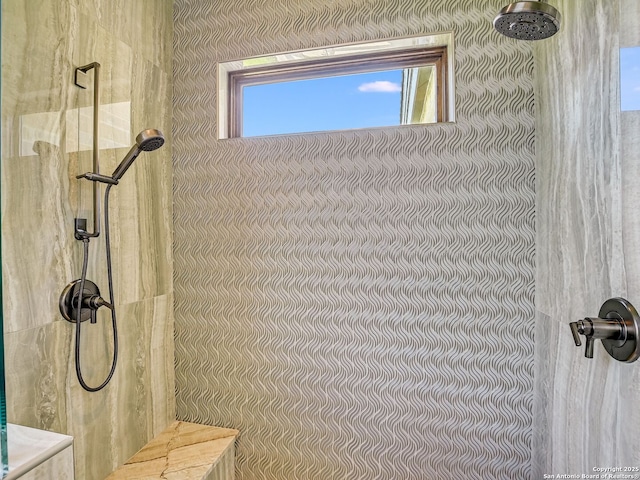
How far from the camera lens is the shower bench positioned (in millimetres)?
1339

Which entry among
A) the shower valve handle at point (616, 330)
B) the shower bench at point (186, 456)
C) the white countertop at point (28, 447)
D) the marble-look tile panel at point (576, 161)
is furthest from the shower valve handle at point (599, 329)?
the shower bench at point (186, 456)

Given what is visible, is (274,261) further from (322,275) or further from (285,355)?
(285,355)

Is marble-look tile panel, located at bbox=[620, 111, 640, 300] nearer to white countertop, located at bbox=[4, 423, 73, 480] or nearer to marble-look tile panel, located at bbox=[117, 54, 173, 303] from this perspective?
white countertop, located at bbox=[4, 423, 73, 480]

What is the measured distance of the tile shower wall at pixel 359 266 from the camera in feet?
4.58

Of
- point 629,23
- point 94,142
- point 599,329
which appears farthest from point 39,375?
point 629,23

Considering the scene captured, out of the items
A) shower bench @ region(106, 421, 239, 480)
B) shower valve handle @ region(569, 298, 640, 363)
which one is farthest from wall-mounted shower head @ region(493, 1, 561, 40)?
shower bench @ region(106, 421, 239, 480)

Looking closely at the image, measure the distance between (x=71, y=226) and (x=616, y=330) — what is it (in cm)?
161

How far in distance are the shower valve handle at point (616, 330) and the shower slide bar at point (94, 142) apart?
1.49 m

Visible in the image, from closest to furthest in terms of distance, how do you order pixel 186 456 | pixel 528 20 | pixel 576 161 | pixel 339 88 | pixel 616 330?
pixel 616 330
pixel 528 20
pixel 576 161
pixel 186 456
pixel 339 88

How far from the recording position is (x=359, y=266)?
1.52 meters

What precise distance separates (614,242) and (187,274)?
1627mm

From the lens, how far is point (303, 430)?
1.57m

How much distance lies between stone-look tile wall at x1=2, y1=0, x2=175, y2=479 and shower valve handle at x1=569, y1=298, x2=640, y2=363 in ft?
5.04

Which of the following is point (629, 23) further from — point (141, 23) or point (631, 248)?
point (141, 23)
